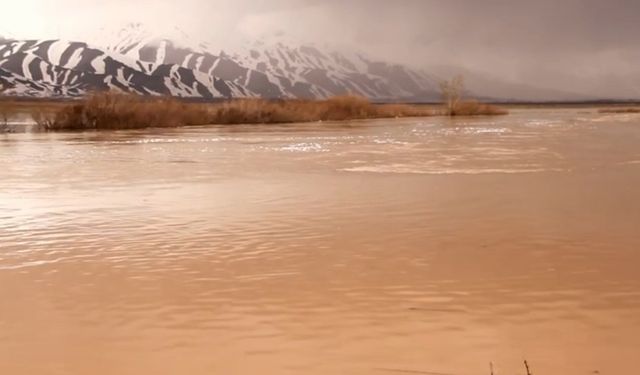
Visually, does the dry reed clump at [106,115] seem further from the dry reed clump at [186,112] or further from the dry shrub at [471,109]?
the dry shrub at [471,109]

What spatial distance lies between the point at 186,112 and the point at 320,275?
25719mm

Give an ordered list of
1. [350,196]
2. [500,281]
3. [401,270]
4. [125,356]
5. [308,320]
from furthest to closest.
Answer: [350,196] < [401,270] < [500,281] < [308,320] < [125,356]

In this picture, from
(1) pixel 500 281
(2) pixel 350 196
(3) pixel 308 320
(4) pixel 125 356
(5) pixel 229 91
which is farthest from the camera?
(5) pixel 229 91

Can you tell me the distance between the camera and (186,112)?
29.2 m

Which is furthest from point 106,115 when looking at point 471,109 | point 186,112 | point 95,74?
point 95,74

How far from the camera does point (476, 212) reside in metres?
6.42

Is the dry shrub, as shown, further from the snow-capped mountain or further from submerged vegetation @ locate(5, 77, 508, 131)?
the snow-capped mountain

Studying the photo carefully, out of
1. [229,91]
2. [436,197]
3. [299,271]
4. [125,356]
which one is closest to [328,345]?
[125,356]

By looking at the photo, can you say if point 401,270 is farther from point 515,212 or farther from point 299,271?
point 515,212

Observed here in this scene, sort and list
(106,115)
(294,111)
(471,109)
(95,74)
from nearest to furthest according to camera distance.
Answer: (106,115) < (294,111) < (471,109) < (95,74)

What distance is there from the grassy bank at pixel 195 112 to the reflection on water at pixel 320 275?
16.8 meters

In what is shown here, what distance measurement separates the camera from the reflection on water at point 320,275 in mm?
2982

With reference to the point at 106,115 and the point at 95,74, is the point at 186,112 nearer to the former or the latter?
the point at 106,115

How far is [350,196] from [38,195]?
3.23 meters
